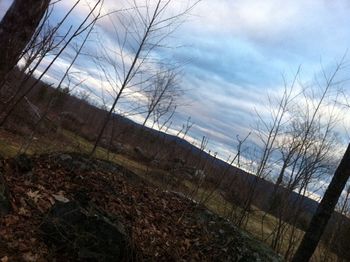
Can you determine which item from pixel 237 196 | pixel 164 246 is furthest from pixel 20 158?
pixel 237 196

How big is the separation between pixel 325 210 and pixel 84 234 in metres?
3.57

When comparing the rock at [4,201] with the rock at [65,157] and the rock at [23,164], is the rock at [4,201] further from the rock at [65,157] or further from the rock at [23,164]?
the rock at [65,157]

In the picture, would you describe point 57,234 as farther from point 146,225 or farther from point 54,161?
point 54,161

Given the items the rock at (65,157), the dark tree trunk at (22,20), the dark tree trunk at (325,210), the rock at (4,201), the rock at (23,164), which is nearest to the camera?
the rock at (4,201)

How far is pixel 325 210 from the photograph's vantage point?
21.4 ft

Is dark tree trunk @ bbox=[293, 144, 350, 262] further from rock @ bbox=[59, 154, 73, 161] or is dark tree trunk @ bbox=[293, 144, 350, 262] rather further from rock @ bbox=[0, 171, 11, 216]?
rock @ bbox=[0, 171, 11, 216]

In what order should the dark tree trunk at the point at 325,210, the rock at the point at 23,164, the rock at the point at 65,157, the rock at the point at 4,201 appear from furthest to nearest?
the rock at the point at 65,157 < the rock at the point at 23,164 < the dark tree trunk at the point at 325,210 < the rock at the point at 4,201

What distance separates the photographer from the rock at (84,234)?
17.2ft

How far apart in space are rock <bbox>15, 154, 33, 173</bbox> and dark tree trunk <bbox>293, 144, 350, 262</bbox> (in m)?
4.36

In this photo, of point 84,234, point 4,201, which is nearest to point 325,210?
point 84,234

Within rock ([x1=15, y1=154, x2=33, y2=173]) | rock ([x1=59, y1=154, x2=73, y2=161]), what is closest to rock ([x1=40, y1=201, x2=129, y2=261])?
rock ([x1=15, y1=154, x2=33, y2=173])

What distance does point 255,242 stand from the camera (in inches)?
283

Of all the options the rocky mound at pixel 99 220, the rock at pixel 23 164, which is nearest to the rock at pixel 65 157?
the rocky mound at pixel 99 220

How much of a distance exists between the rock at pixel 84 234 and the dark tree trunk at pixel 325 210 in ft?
9.46
